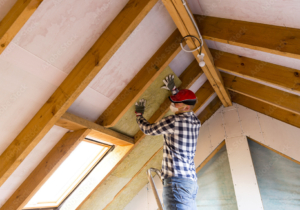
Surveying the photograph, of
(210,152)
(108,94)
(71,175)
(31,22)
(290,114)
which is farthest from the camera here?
(210,152)

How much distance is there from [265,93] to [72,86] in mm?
2215


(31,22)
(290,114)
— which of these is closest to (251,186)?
(290,114)

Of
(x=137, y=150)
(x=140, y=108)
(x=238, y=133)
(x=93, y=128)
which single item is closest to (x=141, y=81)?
(x=140, y=108)

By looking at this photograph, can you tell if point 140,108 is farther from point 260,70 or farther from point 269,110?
point 269,110

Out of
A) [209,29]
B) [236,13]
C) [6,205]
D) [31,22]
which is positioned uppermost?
[209,29]

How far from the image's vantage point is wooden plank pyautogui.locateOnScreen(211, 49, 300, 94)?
190cm

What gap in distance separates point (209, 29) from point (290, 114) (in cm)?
220

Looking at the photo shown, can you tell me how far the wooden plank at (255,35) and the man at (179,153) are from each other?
62 centimetres

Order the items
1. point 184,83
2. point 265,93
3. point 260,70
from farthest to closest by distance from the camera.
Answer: point 184,83 → point 265,93 → point 260,70

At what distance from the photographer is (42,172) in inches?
77.8

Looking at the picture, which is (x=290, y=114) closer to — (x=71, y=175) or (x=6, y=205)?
(x=71, y=175)

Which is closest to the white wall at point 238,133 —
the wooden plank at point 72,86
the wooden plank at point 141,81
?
the wooden plank at point 141,81

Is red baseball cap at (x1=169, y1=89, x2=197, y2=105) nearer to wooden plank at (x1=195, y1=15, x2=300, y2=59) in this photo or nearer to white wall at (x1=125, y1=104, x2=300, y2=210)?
wooden plank at (x1=195, y1=15, x2=300, y2=59)

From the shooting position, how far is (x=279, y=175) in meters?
3.36
